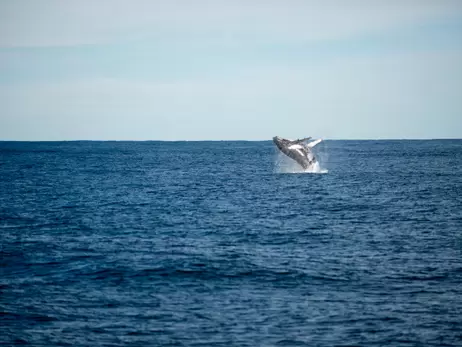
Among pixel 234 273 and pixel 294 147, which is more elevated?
pixel 294 147

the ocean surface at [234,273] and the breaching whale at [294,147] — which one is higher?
the breaching whale at [294,147]

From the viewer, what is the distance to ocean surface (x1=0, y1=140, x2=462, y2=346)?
807 inches

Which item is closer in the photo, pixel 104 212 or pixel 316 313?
pixel 316 313

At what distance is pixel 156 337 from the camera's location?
1995cm

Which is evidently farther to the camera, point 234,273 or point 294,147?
point 294,147

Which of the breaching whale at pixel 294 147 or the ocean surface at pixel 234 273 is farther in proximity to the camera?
the breaching whale at pixel 294 147

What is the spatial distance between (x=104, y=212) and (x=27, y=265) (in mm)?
21103

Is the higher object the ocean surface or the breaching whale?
the breaching whale

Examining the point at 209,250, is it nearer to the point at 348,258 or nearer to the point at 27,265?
the point at 348,258

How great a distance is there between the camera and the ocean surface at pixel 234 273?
20500 mm

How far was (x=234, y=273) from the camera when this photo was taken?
27.9 m

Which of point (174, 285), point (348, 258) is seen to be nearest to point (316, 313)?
point (174, 285)

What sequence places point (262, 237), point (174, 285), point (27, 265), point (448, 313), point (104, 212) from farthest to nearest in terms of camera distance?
point (104, 212) → point (262, 237) → point (27, 265) → point (174, 285) → point (448, 313)

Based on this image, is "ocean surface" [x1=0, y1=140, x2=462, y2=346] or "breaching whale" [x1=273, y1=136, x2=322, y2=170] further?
"breaching whale" [x1=273, y1=136, x2=322, y2=170]
